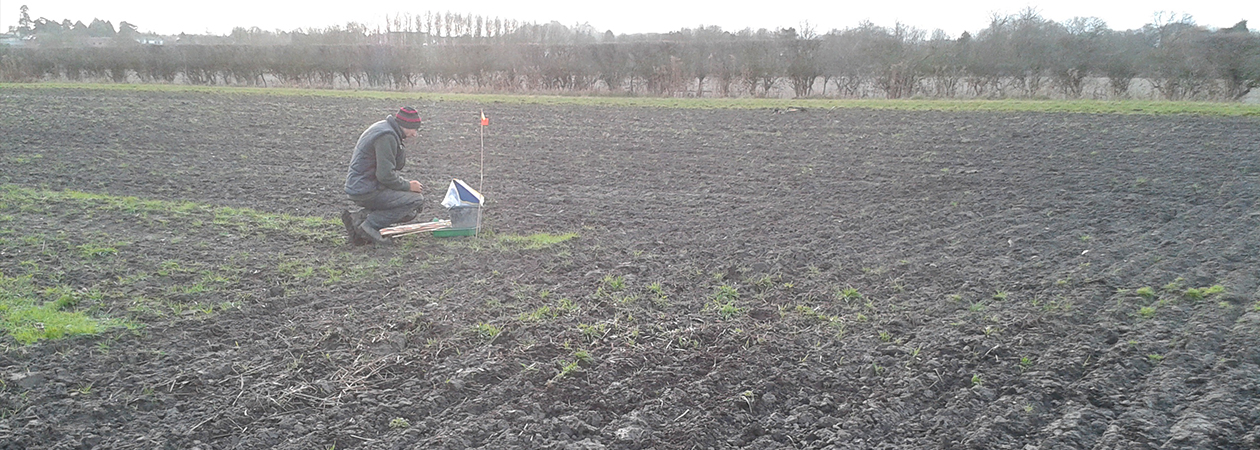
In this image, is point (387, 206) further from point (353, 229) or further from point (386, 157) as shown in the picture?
point (386, 157)

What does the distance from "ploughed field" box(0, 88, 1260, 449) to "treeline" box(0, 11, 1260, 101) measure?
15.2 metres

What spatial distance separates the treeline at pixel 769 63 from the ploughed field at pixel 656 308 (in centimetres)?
1525

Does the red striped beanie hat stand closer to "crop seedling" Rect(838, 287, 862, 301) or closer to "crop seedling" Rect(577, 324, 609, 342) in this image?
"crop seedling" Rect(577, 324, 609, 342)

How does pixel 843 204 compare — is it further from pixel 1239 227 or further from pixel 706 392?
pixel 706 392

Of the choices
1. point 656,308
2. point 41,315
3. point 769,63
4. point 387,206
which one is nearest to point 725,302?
point 656,308

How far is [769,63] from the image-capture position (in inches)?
1208

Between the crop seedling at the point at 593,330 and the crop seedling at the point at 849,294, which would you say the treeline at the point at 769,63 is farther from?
the crop seedling at the point at 593,330

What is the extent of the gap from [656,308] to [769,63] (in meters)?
25.8

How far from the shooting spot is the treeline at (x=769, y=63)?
25.9m

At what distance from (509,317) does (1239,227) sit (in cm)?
780

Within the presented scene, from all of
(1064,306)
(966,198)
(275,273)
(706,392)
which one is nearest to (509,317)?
(706,392)

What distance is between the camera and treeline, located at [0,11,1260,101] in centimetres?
2594

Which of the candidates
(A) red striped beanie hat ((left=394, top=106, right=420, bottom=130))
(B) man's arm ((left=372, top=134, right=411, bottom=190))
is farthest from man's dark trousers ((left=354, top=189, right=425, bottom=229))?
(A) red striped beanie hat ((left=394, top=106, right=420, bottom=130))

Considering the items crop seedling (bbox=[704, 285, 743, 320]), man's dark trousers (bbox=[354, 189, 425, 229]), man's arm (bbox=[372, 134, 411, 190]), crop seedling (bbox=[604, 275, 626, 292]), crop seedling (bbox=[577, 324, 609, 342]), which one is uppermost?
man's arm (bbox=[372, 134, 411, 190])
